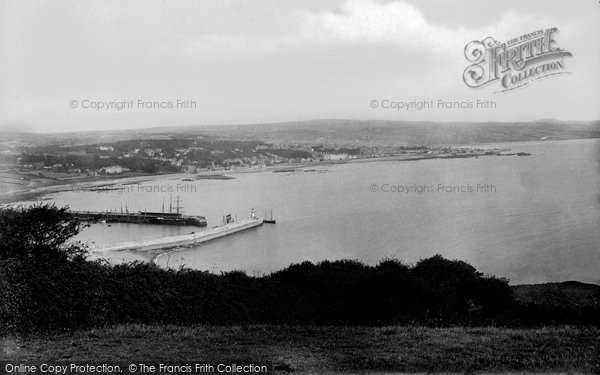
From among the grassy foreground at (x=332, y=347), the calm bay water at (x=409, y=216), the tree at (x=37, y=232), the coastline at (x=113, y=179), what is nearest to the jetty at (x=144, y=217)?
the calm bay water at (x=409, y=216)

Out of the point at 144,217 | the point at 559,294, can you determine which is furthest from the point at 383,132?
the point at 144,217

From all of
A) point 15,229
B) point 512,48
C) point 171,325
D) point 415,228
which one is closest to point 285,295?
point 171,325

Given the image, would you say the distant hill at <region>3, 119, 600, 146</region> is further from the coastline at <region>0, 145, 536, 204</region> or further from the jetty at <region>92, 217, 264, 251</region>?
the jetty at <region>92, 217, 264, 251</region>

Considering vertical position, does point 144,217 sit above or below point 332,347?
above

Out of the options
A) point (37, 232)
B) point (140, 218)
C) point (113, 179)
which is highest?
point (113, 179)

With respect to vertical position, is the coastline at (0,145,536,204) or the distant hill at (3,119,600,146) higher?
the distant hill at (3,119,600,146)

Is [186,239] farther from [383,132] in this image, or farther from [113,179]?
[383,132]

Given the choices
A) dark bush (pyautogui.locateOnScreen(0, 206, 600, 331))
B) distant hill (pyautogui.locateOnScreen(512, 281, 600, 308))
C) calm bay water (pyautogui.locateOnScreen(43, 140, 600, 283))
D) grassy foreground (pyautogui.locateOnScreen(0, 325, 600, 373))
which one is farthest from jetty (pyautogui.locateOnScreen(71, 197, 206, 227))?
distant hill (pyautogui.locateOnScreen(512, 281, 600, 308))
